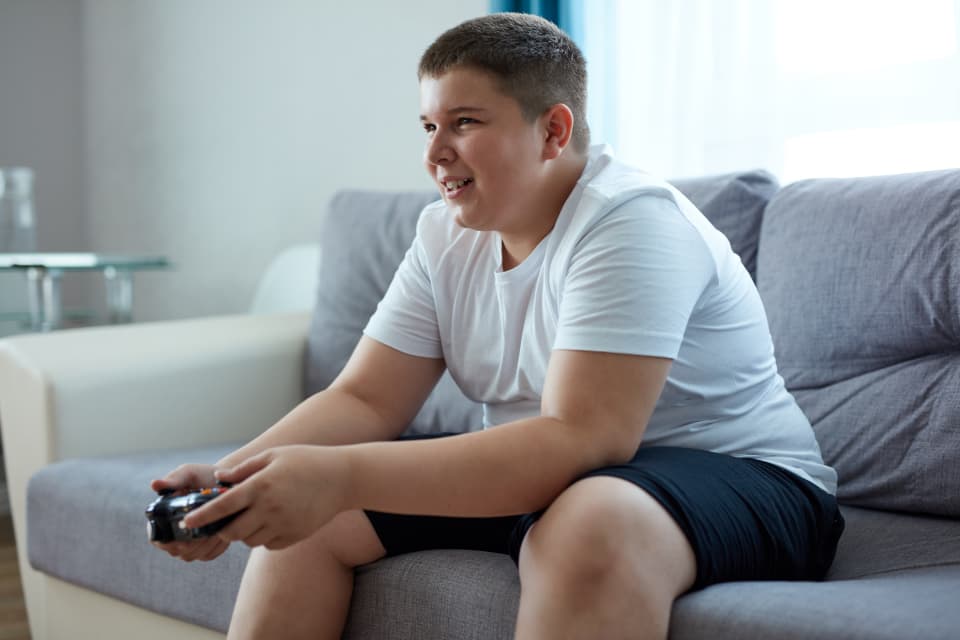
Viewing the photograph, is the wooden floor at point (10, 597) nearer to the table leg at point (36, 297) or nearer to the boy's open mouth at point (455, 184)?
the table leg at point (36, 297)

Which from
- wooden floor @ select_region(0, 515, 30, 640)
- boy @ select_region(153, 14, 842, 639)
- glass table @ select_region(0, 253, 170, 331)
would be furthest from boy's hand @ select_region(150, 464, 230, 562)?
glass table @ select_region(0, 253, 170, 331)

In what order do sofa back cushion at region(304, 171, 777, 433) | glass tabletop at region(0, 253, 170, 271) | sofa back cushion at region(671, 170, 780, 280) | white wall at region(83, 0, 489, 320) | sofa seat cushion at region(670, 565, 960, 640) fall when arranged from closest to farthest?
sofa seat cushion at region(670, 565, 960, 640)
sofa back cushion at region(671, 170, 780, 280)
sofa back cushion at region(304, 171, 777, 433)
glass tabletop at region(0, 253, 170, 271)
white wall at region(83, 0, 489, 320)

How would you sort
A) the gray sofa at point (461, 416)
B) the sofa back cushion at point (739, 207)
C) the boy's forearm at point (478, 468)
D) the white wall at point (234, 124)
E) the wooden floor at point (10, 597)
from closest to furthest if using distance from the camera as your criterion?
the boy's forearm at point (478, 468), the gray sofa at point (461, 416), the sofa back cushion at point (739, 207), the wooden floor at point (10, 597), the white wall at point (234, 124)

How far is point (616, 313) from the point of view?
1.10 m

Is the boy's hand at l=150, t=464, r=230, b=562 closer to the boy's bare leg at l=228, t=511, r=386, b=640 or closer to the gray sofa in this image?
the boy's bare leg at l=228, t=511, r=386, b=640

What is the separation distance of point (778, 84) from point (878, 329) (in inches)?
32.9

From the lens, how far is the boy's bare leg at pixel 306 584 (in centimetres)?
120

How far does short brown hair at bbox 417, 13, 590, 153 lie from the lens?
1.22 m

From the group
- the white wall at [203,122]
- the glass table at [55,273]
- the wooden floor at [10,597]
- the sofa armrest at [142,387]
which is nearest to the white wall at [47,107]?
the white wall at [203,122]

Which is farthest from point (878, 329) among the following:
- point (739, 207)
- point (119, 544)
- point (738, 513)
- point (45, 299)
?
point (45, 299)

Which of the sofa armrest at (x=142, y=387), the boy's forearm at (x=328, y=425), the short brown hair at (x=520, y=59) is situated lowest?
the sofa armrest at (x=142, y=387)

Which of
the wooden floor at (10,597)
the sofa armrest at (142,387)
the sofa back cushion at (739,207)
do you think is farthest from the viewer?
the wooden floor at (10,597)

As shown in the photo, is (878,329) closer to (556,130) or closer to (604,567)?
(556,130)

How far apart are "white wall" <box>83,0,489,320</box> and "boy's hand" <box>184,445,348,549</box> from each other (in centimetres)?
190
